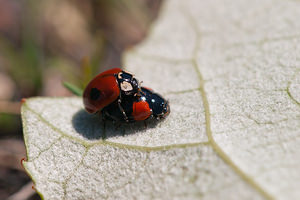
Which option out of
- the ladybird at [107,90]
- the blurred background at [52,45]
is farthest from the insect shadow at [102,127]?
the blurred background at [52,45]

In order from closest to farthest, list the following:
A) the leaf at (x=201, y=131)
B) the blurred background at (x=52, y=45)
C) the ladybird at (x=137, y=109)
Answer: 1. the leaf at (x=201, y=131)
2. the ladybird at (x=137, y=109)
3. the blurred background at (x=52, y=45)

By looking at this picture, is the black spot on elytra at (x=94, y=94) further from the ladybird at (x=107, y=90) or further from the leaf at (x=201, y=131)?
the leaf at (x=201, y=131)

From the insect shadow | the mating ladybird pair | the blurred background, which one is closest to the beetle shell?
the mating ladybird pair

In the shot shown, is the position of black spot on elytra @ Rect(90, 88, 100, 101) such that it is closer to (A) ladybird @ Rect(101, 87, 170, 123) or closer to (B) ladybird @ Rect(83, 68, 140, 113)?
(B) ladybird @ Rect(83, 68, 140, 113)

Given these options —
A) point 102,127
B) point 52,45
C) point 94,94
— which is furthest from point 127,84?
point 52,45

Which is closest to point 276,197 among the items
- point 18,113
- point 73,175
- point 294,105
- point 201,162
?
point 201,162

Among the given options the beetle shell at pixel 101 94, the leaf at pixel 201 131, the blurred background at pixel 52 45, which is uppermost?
the beetle shell at pixel 101 94

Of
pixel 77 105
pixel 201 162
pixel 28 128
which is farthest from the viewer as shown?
pixel 77 105

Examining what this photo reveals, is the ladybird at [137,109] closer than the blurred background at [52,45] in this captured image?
Yes

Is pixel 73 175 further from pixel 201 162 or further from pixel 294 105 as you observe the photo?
pixel 294 105
